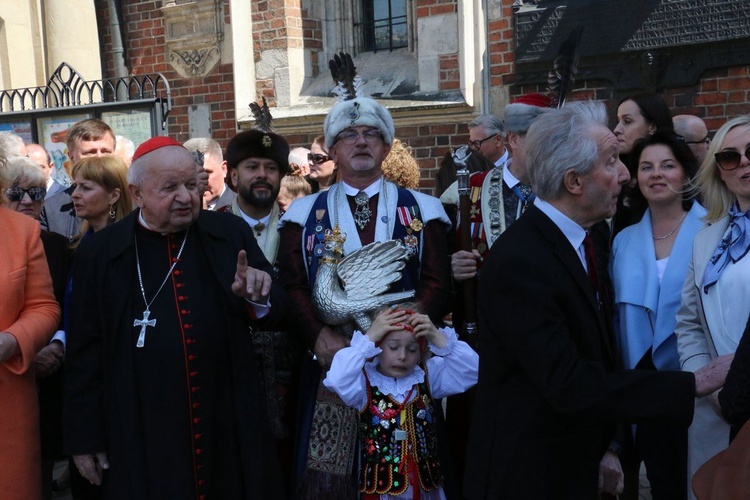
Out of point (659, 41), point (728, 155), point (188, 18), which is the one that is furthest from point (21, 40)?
point (728, 155)

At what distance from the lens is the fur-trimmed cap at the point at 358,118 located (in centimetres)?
392

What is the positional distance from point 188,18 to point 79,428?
7.18 meters

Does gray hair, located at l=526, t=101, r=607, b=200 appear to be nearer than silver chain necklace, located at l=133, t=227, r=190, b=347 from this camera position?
Yes

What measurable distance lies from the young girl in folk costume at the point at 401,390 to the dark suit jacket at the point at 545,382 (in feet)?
2.42

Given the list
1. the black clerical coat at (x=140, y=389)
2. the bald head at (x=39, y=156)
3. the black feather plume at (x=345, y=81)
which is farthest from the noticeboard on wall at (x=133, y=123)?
the black clerical coat at (x=140, y=389)

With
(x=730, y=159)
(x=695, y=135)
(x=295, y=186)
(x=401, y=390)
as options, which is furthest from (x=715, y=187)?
(x=295, y=186)

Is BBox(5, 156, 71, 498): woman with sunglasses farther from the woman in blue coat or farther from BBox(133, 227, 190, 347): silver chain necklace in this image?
the woman in blue coat

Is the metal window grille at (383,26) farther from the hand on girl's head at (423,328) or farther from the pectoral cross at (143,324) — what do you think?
the pectoral cross at (143,324)

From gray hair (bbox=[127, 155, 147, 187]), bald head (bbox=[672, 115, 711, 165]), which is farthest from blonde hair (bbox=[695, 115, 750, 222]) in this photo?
gray hair (bbox=[127, 155, 147, 187])

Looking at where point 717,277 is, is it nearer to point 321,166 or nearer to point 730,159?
point 730,159

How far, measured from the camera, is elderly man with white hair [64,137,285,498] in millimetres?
3260

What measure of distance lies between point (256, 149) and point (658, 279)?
2071 millimetres

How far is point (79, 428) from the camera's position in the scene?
10.8 feet

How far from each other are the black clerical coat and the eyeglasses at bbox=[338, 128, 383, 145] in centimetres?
79
